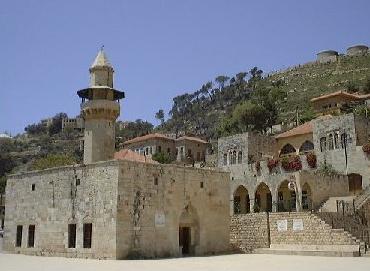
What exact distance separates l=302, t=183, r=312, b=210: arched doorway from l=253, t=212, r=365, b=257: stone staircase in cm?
581

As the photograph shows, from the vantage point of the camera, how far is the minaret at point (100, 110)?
29.2 metres

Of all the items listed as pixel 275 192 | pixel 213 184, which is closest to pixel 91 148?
pixel 213 184

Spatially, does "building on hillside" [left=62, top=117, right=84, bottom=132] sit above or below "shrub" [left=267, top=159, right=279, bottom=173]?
above

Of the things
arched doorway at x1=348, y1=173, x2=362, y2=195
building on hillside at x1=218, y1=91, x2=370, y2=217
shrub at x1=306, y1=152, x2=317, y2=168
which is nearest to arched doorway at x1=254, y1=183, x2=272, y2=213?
building on hillside at x1=218, y1=91, x2=370, y2=217

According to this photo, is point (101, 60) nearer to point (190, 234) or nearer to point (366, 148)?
point (190, 234)

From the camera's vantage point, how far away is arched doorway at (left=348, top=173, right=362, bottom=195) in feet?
116

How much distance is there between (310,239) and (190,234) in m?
6.60

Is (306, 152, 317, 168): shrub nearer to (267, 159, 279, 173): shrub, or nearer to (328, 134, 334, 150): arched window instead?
(328, 134, 334, 150): arched window

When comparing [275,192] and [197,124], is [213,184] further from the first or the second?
[197,124]

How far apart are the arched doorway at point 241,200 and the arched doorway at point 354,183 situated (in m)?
9.06

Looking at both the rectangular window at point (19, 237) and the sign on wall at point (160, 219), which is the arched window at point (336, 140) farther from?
the rectangular window at point (19, 237)

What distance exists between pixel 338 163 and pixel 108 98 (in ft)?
61.7

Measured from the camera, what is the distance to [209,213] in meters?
26.8

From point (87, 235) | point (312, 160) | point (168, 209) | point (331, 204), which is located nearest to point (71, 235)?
point (87, 235)
